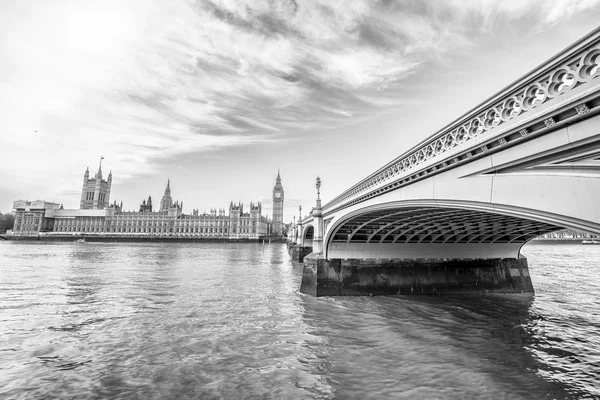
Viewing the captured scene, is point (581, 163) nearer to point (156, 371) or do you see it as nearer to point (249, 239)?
point (156, 371)

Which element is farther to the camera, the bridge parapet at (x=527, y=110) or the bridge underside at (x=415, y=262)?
the bridge underside at (x=415, y=262)

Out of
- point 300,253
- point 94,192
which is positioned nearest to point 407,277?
point 300,253

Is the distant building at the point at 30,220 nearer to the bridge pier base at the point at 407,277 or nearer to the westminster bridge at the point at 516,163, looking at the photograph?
the bridge pier base at the point at 407,277

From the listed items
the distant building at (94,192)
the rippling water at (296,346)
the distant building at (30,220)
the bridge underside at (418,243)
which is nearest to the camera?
the rippling water at (296,346)

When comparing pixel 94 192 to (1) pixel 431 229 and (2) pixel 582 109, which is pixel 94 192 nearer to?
(1) pixel 431 229

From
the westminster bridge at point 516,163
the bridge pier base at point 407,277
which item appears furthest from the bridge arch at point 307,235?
the westminster bridge at point 516,163

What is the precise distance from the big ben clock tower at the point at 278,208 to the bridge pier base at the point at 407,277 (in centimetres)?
14490

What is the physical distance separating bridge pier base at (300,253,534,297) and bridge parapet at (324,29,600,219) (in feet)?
34.1

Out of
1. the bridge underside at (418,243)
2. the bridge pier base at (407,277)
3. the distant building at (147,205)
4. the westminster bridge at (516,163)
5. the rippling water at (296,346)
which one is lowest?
the rippling water at (296,346)

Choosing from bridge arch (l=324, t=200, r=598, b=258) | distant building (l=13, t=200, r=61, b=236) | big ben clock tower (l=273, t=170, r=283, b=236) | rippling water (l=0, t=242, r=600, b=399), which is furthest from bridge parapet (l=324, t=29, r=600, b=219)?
big ben clock tower (l=273, t=170, r=283, b=236)

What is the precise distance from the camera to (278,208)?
17462cm

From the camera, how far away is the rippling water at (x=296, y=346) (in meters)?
6.74

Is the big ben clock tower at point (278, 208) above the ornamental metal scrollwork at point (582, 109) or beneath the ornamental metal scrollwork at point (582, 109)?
above

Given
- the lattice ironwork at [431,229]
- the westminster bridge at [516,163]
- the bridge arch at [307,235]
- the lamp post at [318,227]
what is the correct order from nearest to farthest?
1. the westminster bridge at [516,163]
2. the lattice ironwork at [431,229]
3. the lamp post at [318,227]
4. the bridge arch at [307,235]
